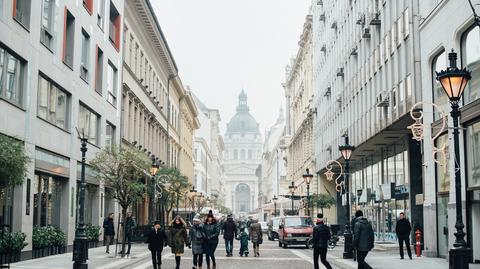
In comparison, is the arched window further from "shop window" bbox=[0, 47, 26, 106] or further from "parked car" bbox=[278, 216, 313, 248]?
"parked car" bbox=[278, 216, 313, 248]

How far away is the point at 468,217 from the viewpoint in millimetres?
20516

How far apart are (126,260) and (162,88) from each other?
3759 cm

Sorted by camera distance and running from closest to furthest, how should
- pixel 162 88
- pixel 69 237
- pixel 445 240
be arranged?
pixel 445 240 < pixel 69 237 < pixel 162 88

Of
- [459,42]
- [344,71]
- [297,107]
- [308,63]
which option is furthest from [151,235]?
[297,107]

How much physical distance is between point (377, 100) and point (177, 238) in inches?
663

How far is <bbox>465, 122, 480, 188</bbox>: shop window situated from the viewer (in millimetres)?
20188

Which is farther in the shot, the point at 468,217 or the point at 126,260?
the point at 126,260

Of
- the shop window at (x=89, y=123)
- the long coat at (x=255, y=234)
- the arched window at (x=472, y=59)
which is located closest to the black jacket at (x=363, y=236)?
the arched window at (x=472, y=59)

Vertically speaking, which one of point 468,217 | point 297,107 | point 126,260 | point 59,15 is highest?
point 297,107

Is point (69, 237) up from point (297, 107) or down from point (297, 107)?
down

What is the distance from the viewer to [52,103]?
2741cm

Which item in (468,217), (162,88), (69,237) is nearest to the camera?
(468,217)

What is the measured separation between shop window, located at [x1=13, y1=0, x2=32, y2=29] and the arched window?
1426cm

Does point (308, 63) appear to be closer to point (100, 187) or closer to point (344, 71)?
point (344, 71)
